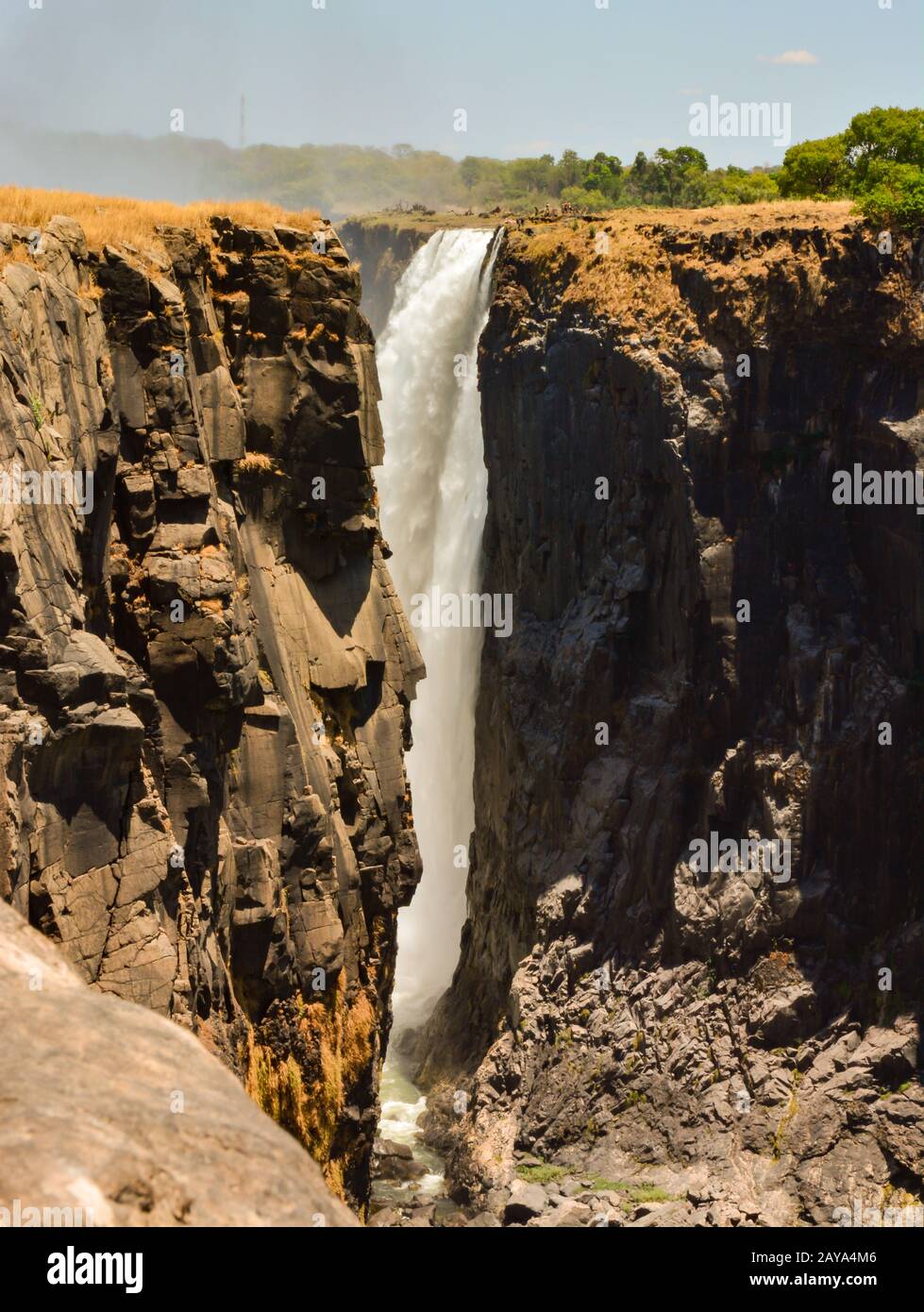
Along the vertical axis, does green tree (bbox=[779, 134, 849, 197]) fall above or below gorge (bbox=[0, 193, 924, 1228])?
above

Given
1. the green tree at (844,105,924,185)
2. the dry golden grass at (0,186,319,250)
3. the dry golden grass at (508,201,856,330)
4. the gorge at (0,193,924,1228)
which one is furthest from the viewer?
the green tree at (844,105,924,185)

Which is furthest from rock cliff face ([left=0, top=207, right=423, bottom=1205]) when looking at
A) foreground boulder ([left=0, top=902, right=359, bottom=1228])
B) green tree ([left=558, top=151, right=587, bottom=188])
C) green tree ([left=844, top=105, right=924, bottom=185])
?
green tree ([left=558, top=151, right=587, bottom=188])

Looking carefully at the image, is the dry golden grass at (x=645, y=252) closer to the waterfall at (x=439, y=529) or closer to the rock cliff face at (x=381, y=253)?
the waterfall at (x=439, y=529)

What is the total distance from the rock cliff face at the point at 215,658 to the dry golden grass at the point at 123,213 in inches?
16.9

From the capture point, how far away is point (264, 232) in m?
33.0

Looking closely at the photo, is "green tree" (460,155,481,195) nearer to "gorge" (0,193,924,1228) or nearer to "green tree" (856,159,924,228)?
"gorge" (0,193,924,1228)

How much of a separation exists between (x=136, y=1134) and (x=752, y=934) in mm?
47310

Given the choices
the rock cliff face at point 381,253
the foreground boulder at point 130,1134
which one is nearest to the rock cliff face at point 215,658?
the foreground boulder at point 130,1134

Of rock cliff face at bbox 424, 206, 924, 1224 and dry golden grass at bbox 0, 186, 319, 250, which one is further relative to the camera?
rock cliff face at bbox 424, 206, 924, 1224

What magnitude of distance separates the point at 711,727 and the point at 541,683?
23.9 feet

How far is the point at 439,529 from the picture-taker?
2714 inches

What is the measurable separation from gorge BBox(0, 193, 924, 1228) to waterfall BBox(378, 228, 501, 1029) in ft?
0.60

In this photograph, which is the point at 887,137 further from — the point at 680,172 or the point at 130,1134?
the point at 130,1134

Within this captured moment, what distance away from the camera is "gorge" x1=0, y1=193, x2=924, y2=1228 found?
29.0 m
